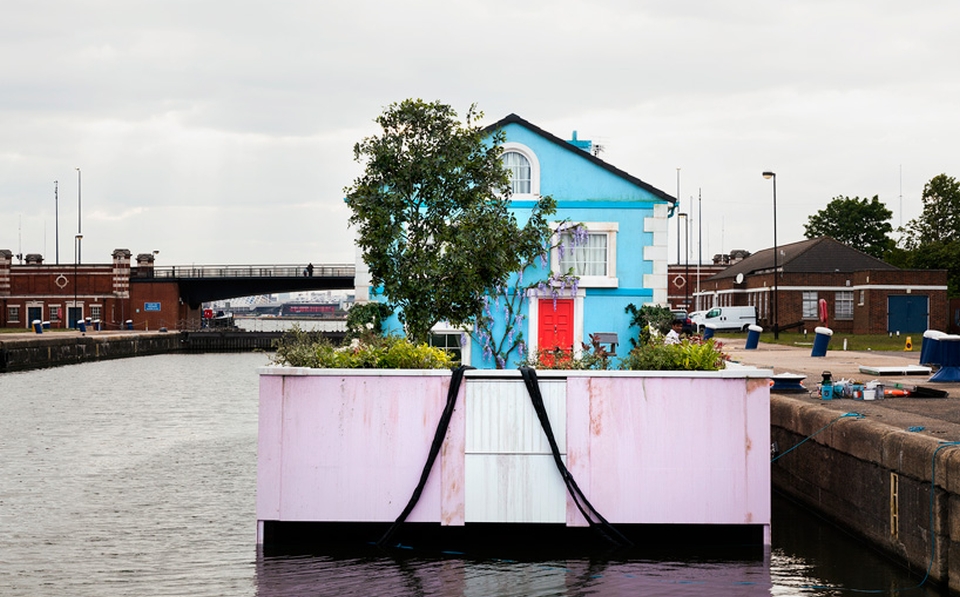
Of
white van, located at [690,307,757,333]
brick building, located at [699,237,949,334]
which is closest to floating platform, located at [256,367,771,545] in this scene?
brick building, located at [699,237,949,334]

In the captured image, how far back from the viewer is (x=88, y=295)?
319 ft

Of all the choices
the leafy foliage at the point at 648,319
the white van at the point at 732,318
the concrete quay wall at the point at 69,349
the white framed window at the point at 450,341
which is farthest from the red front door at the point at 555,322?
the white van at the point at 732,318

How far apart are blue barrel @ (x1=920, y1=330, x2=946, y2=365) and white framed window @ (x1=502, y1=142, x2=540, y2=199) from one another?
28.6 feet

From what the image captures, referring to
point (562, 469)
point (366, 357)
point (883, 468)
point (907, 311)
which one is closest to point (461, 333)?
point (366, 357)

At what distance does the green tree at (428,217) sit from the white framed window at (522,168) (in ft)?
8.41

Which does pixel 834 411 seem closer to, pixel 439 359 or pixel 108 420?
pixel 439 359

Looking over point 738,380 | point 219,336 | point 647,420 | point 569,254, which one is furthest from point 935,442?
point 219,336

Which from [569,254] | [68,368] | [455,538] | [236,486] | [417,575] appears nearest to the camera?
[417,575]

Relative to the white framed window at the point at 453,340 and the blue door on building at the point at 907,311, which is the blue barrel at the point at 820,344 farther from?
the blue door on building at the point at 907,311

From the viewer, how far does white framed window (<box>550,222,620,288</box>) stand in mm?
20734

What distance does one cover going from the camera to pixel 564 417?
1142 centimetres

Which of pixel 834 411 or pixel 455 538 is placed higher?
pixel 834 411

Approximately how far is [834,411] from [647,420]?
3928 mm

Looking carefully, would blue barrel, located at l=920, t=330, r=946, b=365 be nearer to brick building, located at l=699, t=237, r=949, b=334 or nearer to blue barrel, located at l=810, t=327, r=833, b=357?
blue barrel, located at l=810, t=327, r=833, b=357
